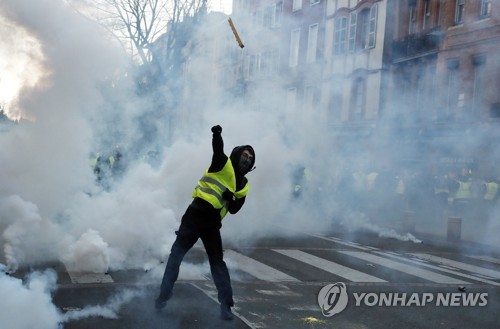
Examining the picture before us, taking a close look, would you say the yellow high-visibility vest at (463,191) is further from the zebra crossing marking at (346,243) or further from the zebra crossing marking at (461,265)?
the zebra crossing marking at (461,265)

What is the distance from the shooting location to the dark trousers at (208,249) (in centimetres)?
531

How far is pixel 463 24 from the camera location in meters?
13.9

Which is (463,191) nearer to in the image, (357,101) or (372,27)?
(357,101)

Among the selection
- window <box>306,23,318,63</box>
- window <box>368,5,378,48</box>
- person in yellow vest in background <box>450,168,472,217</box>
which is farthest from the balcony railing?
person in yellow vest in background <box>450,168,472,217</box>

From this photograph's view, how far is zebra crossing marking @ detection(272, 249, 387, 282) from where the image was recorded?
747 centimetres

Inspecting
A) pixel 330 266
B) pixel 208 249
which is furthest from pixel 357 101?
pixel 208 249

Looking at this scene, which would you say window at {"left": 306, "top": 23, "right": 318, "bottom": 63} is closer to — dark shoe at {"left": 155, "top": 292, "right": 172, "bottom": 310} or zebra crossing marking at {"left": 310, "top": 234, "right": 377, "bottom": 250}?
zebra crossing marking at {"left": 310, "top": 234, "right": 377, "bottom": 250}

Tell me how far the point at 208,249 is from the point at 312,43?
10.2 m

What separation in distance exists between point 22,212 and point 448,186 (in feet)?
36.3

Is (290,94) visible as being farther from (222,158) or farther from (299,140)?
(222,158)

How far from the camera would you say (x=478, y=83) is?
13.9 meters

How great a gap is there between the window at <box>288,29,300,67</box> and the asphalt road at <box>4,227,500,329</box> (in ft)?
21.6

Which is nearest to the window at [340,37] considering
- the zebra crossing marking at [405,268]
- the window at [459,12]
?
the window at [459,12]

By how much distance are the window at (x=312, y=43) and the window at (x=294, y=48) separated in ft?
0.94
